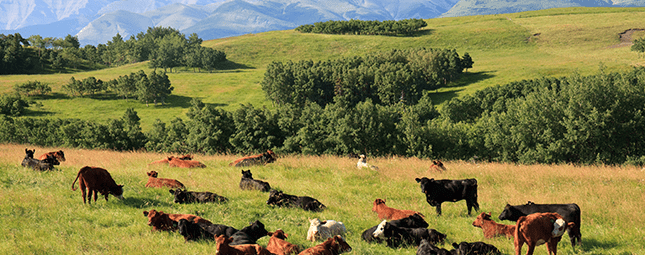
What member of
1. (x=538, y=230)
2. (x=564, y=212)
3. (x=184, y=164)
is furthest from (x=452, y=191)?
(x=184, y=164)

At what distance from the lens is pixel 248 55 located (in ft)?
533

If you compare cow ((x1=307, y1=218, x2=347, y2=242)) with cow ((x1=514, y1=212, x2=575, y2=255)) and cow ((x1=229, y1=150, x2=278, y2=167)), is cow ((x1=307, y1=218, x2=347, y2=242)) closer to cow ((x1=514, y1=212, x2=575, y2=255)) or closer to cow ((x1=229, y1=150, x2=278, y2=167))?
cow ((x1=514, y1=212, x2=575, y2=255))

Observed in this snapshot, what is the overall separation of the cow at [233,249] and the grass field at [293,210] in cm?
115

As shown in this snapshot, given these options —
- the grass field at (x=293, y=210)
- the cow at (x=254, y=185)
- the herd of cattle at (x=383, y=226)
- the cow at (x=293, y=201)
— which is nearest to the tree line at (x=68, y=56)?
the grass field at (x=293, y=210)

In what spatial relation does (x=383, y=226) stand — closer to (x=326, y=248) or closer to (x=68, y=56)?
(x=326, y=248)

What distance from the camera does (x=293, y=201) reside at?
12.1 meters

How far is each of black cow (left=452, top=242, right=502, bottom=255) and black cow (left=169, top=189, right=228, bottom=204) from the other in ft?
24.9

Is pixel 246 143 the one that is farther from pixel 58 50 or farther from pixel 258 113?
pixel 58 50

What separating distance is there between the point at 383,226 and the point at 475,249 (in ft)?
7.00

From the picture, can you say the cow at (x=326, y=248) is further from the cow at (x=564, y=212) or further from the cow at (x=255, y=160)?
the cow at (x=255, y=160)

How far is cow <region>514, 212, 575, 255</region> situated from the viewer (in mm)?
7699

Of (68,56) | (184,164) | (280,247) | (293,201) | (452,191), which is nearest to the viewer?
(280,247)

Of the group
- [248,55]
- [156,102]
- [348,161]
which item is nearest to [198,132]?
[348,161]

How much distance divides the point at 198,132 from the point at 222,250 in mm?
45382
